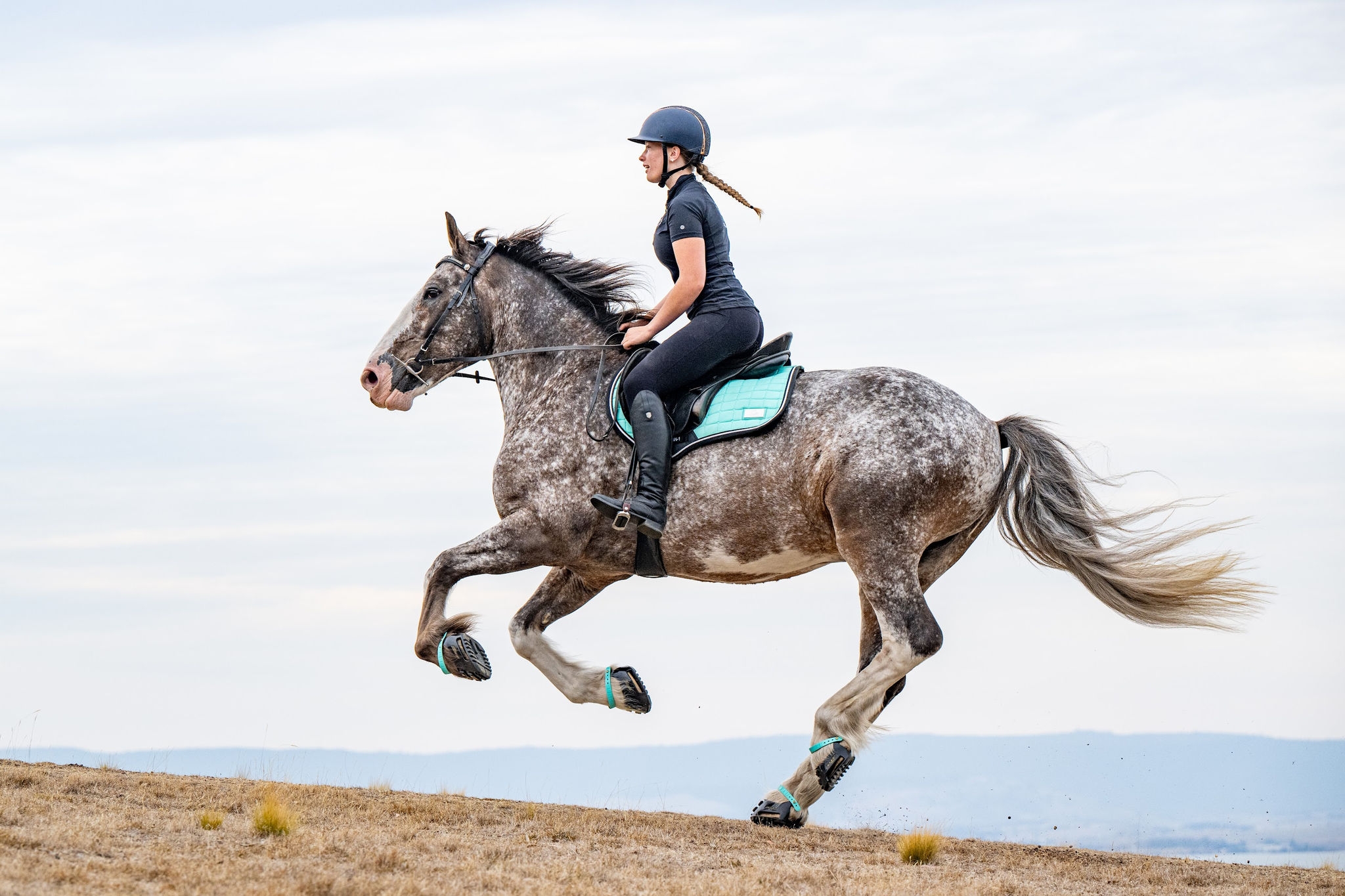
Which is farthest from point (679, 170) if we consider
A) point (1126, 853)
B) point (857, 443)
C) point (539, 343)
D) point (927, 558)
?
point (1126, 853)

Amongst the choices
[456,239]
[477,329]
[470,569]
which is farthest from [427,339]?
[470,569]

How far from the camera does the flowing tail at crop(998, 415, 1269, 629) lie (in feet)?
28.9

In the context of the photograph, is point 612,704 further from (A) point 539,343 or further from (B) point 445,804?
(A) point 539,343

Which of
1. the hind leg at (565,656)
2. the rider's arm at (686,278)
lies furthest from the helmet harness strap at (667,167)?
the hind leg at (565,656)

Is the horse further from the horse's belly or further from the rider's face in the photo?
the rider's face

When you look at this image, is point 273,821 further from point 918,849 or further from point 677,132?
point 677,132

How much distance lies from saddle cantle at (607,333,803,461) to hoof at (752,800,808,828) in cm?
231

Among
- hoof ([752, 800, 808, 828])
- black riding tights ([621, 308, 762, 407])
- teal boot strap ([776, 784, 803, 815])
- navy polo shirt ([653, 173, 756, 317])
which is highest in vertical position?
navy polo shirt ([653, 173, 756, 317])

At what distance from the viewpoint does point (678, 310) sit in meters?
8.73

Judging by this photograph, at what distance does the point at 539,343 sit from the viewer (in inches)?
376

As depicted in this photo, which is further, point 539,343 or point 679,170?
point 539,343

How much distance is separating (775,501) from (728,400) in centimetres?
76

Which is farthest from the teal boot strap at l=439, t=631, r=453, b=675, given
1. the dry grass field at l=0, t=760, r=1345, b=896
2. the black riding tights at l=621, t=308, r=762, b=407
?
the black riding tights at l=621, t=308, r=762, b=407

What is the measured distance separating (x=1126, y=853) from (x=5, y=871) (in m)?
6.93
